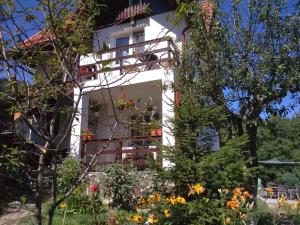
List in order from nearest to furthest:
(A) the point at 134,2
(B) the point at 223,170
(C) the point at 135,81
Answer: (B) the point at 223,170 < (C) the point at 135,81 < (A) the point at 134,2

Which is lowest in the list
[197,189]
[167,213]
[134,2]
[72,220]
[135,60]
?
[72,220]

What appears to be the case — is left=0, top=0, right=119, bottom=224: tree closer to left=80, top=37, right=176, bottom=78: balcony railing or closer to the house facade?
left=80, top=37, right=176, bottom=78: balcony railing

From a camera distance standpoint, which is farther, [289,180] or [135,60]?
[289,180]

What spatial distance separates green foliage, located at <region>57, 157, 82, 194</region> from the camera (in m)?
10.4

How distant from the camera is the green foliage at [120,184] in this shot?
1068 cm

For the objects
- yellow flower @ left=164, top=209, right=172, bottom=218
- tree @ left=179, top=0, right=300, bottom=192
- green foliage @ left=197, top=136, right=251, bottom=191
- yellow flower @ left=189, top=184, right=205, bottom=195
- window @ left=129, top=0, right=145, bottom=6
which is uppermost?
window @ left=129, top=0, right=145, bottom=6

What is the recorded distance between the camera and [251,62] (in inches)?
409

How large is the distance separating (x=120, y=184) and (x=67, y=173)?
57.8 inches

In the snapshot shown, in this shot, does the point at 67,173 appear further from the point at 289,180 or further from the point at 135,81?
the point at 289,180

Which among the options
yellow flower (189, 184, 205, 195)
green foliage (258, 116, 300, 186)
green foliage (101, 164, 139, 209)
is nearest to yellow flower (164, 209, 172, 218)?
yellow flower (189, 184, 205, 195)

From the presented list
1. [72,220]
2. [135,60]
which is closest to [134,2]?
[72,220]

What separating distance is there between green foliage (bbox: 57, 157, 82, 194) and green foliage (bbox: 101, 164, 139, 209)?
831mm

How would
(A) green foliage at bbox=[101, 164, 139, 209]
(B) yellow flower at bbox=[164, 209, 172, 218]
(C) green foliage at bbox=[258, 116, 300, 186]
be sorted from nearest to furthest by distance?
(B) yellow flower at bbox=[164, 209, 172, 218], (A) green foliage at bbox=[101, 164, 139, 209], (C) green foliage at bbox=[258, 116, 300, 186]

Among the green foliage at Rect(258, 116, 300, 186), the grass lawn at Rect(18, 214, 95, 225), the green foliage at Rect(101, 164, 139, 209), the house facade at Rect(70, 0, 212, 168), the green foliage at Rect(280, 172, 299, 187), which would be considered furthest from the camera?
the green foliage at Rect(258, 116, 300, 186)
